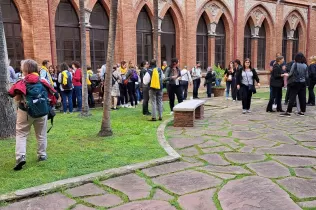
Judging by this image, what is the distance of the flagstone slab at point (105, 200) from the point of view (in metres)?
3.50

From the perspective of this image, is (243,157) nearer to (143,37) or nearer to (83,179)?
(83,179)

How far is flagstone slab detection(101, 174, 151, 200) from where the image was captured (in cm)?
375

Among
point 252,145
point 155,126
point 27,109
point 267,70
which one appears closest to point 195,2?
point 267,70

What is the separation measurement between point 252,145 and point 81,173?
132 inches

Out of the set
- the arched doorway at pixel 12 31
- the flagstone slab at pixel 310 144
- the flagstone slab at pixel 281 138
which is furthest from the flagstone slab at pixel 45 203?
the arched doorway at pixel 12 31

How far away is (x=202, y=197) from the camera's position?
3648 millimetres

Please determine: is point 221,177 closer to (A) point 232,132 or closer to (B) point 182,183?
(B) point 182,183

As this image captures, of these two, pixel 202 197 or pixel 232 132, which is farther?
pixel 232 132

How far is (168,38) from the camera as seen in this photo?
1842 cm

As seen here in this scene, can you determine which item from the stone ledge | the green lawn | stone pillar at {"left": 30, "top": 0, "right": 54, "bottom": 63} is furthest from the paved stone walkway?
stone pillar at {"left": 30, "top": 0, "right": 54, "bottom": 63}

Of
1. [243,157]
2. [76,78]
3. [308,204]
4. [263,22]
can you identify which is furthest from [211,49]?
[308,204]

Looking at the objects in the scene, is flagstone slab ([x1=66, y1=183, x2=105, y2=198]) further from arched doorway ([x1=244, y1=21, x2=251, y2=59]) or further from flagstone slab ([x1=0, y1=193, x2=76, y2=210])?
arched doorway ([x1=244, y1=21, x2=251, y2=59])

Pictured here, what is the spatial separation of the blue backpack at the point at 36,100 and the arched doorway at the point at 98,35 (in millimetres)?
11095

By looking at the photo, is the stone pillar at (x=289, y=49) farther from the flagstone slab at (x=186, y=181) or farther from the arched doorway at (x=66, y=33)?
the flagstone slab at (x=186, y=181)
